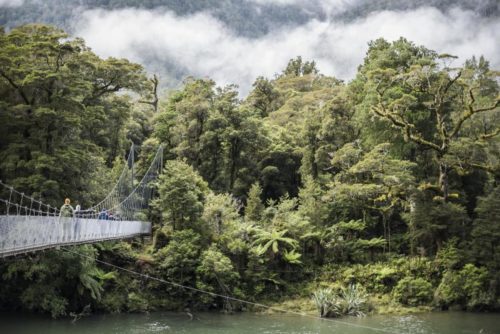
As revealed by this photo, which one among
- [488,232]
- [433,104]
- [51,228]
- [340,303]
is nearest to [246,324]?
[340,303]

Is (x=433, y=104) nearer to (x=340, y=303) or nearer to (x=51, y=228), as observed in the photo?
(x=340, y=303)

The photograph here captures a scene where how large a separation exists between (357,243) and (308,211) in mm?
2760

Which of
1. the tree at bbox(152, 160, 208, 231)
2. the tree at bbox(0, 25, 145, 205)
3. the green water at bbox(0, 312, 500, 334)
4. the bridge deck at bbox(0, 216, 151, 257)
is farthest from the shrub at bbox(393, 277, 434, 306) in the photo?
the tree at bbox(0, 25, 145, 205)

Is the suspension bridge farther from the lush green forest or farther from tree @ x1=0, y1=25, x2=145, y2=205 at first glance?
the lush green forest

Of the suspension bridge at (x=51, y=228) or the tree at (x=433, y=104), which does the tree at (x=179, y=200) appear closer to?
the suspension bridge at (x=51, y=228)

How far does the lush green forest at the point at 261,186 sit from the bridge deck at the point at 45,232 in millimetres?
3287

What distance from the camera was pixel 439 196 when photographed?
22.9 meters

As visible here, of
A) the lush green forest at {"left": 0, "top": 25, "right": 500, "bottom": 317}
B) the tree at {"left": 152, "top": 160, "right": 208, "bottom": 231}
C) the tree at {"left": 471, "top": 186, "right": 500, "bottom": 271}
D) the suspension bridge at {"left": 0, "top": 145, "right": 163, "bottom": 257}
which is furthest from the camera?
the tree at {"left": 152, "top": 160, "right": 208, "bottom": 231}

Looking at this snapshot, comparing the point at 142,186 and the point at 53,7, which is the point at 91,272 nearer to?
the point at 142,186

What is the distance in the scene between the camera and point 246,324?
18281 mm

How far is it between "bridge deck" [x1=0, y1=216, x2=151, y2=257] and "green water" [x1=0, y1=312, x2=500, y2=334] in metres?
3.56

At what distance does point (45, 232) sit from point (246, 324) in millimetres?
9493

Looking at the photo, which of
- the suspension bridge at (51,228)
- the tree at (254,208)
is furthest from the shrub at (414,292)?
the suspension bridge at (51,228)

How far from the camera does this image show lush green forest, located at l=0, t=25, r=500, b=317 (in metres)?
18.0
